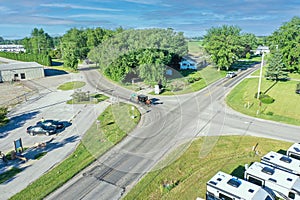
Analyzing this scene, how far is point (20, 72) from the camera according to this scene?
175ft

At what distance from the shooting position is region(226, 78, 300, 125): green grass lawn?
29.0m

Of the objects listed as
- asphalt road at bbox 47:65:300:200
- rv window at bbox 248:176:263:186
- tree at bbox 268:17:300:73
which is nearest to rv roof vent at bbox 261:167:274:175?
rv window at bbox 248:176:263:186

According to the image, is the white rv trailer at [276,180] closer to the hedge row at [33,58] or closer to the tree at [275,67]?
the tree at [275,67]

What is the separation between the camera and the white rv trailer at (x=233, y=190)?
1269 centimetres

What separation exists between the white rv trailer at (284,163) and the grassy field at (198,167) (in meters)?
2.14

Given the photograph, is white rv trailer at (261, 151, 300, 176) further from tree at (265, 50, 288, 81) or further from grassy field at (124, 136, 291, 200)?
tree at (265, 50, 288, 81)

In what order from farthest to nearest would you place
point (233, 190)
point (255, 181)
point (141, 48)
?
point (141, 48), point (255, 181), point (233, 190)

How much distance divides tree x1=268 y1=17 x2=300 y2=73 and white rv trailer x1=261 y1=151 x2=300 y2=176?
149ft

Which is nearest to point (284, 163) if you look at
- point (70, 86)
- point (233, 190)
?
point (233, 190)

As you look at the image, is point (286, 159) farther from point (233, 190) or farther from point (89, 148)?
point (89, 148)

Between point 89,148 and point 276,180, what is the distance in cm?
1546

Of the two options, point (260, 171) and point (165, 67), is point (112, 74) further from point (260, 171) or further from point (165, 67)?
point (260, 171)

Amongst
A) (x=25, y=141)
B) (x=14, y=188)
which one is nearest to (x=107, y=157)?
(x=14, y=188)

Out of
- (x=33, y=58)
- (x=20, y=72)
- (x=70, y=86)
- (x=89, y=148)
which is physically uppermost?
(x=33, y=58)
